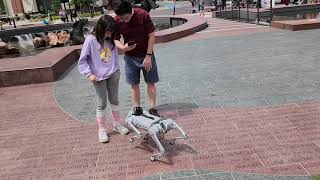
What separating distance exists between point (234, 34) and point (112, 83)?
366 inches

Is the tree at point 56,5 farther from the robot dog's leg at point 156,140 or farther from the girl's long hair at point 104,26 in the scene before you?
the robot dog's leg at point 156,140

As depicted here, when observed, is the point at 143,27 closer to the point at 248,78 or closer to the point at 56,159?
the point at 56,159

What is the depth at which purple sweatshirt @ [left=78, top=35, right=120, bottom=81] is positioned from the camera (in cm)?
440

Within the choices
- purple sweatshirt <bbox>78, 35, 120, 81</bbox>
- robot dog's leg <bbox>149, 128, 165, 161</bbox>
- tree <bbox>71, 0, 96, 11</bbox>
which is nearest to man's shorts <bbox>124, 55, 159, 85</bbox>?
purple sweatshirt <bbox>78, 35, 120, 81</bbox>

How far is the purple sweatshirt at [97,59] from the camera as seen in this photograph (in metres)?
4.40

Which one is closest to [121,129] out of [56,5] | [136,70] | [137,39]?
[136,70]

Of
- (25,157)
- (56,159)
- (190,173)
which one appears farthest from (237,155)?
(25,157)

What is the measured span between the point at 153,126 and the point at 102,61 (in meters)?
1.09

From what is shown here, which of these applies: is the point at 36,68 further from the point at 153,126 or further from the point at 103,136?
the point at 153,126

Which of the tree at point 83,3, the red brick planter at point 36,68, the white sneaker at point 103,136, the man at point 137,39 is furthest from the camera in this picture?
the tree at point 83,3

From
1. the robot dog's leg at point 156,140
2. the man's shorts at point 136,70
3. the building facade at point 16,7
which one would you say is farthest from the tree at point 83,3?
the robot dog's leg at point 156,140

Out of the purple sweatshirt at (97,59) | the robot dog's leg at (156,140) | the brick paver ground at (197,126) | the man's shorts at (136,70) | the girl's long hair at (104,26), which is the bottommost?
the brick paver ground at (197,126)

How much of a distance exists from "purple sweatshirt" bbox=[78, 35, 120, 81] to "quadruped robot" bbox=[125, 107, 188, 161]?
62 centimetres

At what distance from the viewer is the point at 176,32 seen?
13031 mm
